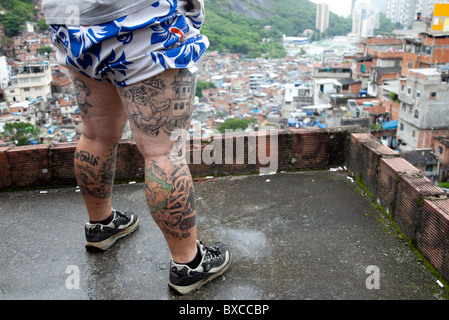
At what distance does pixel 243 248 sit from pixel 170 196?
71cm

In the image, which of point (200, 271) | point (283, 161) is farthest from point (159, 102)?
point (283, 161)

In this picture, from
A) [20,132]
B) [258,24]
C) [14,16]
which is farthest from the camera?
[258,24]

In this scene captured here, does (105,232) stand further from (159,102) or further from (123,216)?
(159,102)

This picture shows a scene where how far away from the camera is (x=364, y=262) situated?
7.17 ft

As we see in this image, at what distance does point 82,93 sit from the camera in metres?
2.03

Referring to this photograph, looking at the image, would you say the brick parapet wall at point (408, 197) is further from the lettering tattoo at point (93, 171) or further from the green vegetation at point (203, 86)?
the green vegetation at point (203, 86)

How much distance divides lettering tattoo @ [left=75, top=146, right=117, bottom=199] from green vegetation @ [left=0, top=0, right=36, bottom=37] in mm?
63403

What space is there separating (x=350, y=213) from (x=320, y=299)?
0.91m

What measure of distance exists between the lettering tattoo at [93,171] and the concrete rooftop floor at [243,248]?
0.37m

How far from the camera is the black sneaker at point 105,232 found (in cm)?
231

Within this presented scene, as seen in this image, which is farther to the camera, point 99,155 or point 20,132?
point 20,132

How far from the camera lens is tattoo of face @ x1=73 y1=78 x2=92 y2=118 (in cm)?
201

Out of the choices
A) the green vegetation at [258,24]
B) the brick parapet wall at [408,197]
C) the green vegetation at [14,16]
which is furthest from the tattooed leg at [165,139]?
the green vegetation at [258,24]
